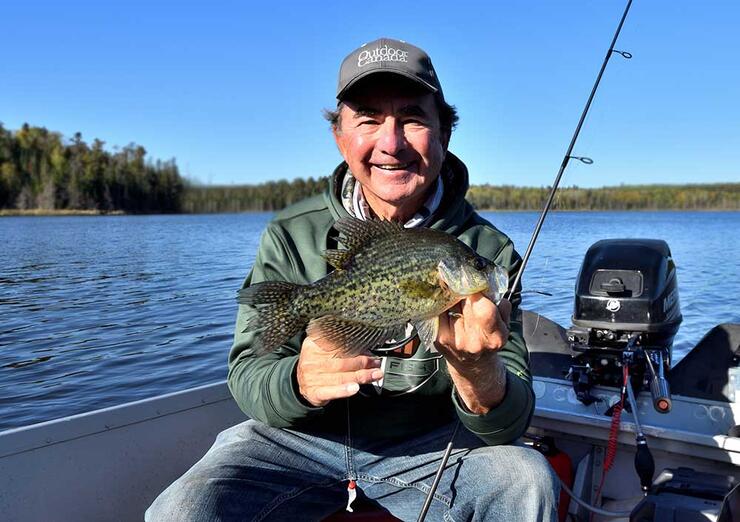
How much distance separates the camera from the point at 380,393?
116 inches

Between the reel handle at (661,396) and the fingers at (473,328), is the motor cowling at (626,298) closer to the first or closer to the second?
→ the reel handle at (661,396)

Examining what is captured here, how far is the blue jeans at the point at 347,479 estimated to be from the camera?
2.54m

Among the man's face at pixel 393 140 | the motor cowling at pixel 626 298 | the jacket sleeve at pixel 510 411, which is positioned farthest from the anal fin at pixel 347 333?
the motor cowling at pixel 626 298

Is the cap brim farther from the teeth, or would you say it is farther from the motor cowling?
the motor cowling

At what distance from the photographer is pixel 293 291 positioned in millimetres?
2492

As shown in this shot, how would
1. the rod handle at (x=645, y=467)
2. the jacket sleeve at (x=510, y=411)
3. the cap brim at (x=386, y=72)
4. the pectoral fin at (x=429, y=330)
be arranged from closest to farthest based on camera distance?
the pectoral fin at (x=429, y=330) < the jacket sleeve at (x=510, y=411) < the cap brim at (x=386, y=72) < the rod handle at (x=645, y=467)

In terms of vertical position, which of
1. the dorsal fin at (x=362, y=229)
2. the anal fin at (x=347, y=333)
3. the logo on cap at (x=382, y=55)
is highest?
the logo on cap at (x=382, y=55)

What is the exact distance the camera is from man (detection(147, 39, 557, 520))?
2539mm

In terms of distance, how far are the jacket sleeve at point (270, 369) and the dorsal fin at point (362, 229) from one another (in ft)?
1.79

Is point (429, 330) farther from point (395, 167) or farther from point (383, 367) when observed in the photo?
point (395, 167)

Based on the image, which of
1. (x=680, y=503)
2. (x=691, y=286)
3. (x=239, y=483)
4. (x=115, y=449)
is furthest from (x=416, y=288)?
(x=691, y=286)

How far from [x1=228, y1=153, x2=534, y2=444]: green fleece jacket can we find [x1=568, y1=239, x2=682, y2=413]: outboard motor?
1343 millimetres

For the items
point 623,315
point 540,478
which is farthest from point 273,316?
point 623,315

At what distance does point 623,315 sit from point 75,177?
82590 mm
